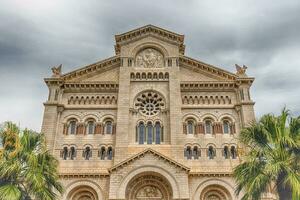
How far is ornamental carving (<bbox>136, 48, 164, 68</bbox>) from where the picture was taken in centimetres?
3694

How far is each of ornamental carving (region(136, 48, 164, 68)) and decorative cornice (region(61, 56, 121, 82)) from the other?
247cm

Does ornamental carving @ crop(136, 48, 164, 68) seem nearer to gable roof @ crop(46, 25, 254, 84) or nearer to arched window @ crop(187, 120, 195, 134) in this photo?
gable roof @ crop(46, 25, 254, 84)

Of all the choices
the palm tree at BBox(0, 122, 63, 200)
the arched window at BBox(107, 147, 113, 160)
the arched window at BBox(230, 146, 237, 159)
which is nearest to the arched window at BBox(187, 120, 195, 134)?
the arched window at BBox(230, 146, 237, 159)

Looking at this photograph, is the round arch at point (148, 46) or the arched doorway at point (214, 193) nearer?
the arched doorway at point (214, 193)

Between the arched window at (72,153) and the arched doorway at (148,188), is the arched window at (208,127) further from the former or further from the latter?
the arched window at (72,153)

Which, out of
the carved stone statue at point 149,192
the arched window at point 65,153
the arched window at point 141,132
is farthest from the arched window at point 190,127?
the arched window at point 65,153

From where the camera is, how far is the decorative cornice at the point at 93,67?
36.3 metres

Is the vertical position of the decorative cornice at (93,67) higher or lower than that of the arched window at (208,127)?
higher

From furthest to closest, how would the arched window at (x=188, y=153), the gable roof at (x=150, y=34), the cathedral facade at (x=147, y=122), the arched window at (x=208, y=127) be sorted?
the gable roof at (x=150, y=34)
the arched window at (x=208, y=127)
the arched window at (x=188, y=153)
the cathedral facade at (x=147, y=122)

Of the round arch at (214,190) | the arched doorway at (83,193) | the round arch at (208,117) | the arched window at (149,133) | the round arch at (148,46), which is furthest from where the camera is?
the round arch at (148,46)

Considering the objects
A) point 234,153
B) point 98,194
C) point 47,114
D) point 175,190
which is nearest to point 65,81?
point 47,114

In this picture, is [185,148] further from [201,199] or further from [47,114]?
[47,114]

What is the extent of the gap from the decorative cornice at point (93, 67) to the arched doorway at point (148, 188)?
45.0 ft

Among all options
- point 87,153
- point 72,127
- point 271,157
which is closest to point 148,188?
point 87,153
